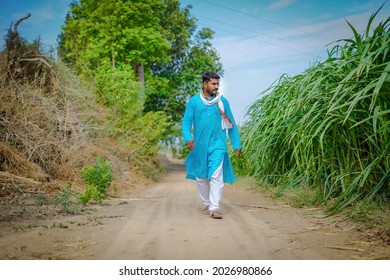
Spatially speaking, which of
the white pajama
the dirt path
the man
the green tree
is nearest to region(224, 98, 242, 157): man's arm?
the man

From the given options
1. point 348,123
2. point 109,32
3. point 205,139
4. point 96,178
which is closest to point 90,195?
point 96,178

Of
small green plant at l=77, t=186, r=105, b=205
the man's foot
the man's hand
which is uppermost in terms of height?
the man's hand

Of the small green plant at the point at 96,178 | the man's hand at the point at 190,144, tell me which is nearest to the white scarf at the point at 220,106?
the man's hand at the point at 190,144

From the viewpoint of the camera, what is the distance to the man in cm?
373

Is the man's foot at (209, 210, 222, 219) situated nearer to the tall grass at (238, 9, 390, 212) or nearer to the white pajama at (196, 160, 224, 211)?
the white pajama at (196, 160, 224, 211)

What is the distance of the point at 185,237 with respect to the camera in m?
2.76

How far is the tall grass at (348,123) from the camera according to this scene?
3010mm

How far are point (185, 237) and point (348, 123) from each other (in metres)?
1.98

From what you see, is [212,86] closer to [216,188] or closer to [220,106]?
[220,106]

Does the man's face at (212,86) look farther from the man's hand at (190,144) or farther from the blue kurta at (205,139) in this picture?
the man's hand at (190,144)

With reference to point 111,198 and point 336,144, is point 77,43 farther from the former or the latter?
point 336,144

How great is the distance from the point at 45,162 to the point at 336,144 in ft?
14.2

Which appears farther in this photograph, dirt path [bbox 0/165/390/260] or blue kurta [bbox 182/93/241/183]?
blue kurta [bbox 182/93/241/183]

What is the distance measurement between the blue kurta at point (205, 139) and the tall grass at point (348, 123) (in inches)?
31.5
